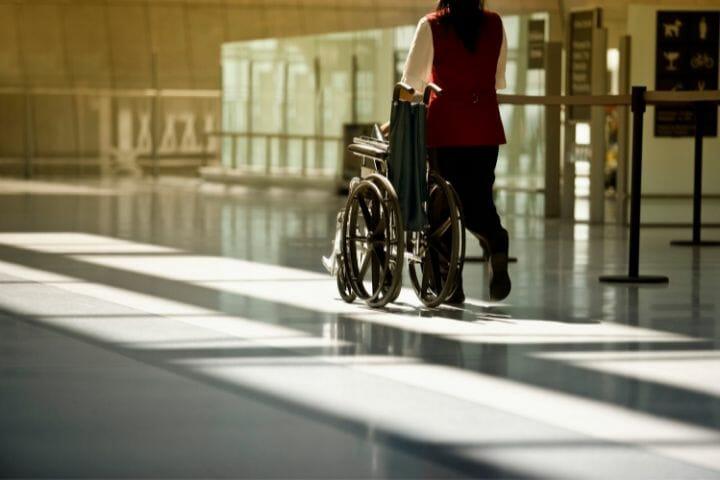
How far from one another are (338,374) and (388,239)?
6.34 feet

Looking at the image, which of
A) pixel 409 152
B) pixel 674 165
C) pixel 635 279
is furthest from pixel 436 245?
pixel 674 165

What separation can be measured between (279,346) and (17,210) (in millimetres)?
11079

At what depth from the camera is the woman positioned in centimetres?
736

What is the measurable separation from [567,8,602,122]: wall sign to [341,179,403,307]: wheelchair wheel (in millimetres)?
8318

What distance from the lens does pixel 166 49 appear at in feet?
108

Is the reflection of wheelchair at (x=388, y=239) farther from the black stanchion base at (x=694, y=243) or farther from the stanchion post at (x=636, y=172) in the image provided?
the black stanchion base at (x=694, y=243)

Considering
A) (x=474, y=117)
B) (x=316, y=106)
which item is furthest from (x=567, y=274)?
(x=316, y=106)

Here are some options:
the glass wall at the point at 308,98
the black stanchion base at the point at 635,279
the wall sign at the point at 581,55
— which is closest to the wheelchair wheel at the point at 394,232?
the black stanchion base at the point at 635,279

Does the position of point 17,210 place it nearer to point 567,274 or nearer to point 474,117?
point 567,274

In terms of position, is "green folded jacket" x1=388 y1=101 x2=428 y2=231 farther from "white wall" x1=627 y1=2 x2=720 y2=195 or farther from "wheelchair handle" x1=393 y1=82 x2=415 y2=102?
"white wall" x1=627 y1=2 x2=720 y2=195

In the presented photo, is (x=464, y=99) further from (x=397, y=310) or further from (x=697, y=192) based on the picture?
(x=697, y=192)

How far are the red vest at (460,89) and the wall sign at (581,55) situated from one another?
8196 millimetres

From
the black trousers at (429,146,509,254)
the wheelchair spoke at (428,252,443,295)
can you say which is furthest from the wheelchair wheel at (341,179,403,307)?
the black trousers at (429,146,509,254)

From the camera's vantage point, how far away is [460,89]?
741cm
